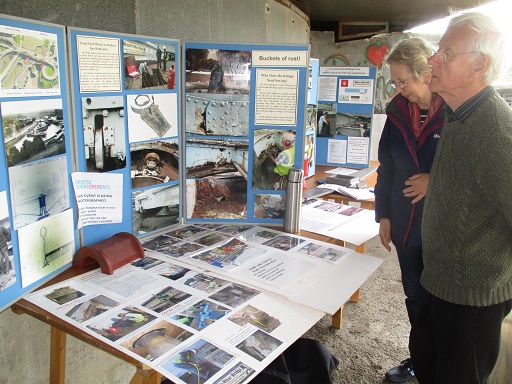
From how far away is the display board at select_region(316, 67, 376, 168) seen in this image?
9.20 ft

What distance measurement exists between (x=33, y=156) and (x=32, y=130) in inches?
2.6

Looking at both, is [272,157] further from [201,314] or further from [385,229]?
[201,314]

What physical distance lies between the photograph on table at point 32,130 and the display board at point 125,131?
0.25 ft

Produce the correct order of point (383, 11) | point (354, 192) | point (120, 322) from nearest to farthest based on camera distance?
point (120, 322)
point (354, 192)
point (383, 11)

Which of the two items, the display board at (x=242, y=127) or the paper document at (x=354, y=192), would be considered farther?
the paper document at (x=354, y=192)

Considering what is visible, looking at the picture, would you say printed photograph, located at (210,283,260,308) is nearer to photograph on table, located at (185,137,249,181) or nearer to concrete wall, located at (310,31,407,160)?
photograph on table, located at (185,137,249,181)

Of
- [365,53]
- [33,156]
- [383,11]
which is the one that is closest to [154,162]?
[33,156]

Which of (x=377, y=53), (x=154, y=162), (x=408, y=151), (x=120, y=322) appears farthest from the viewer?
(x=377, y=53)

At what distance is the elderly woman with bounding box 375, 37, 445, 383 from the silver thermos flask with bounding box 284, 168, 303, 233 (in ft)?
1.28

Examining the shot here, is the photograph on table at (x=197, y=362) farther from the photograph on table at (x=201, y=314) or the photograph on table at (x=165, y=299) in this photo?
the photograph on table at (x=165, y=299)

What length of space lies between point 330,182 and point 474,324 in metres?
1.45

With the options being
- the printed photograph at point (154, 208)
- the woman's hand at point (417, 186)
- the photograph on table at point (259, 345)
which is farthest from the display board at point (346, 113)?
the photograph on table at point (259, 345)

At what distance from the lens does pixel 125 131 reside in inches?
53.7

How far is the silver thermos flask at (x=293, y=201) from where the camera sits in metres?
1.61
